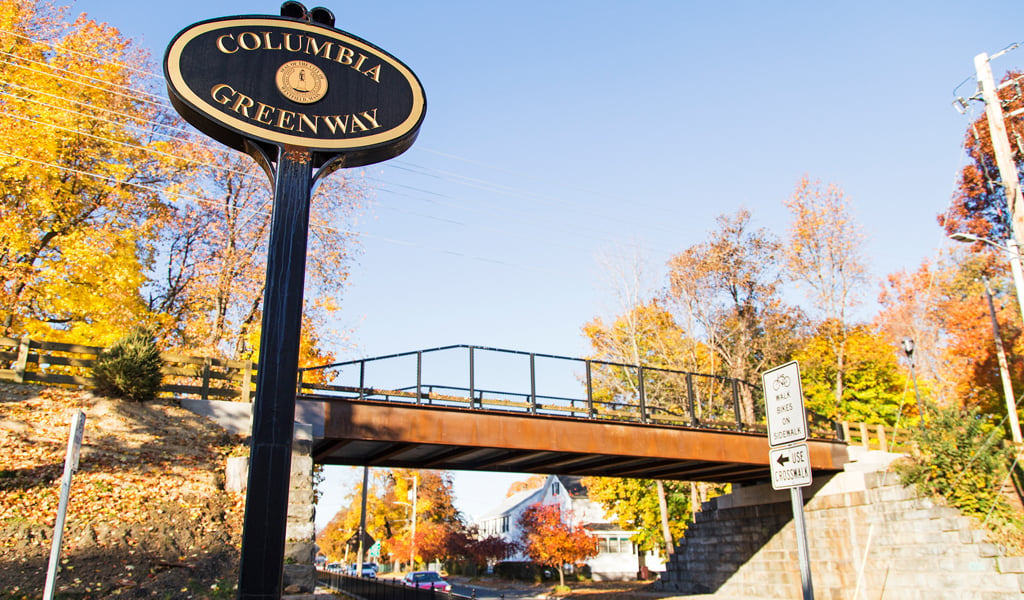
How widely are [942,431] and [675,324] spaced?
18.5 m

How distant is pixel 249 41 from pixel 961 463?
67.8 ft

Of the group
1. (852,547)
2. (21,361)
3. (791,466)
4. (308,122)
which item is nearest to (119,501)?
(21,361)

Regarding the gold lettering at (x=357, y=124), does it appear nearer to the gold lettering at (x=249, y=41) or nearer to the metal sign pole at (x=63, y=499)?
the gold lettering at (x=249, y=41)

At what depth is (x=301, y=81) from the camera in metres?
9.77

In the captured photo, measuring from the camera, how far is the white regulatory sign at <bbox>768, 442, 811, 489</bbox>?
6.81 metres

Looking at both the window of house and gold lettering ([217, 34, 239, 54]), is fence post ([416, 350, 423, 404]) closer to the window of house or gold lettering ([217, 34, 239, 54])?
gold lettering ([217, 34, 239, 54])

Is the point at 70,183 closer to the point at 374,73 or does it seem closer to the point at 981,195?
the point at 374,73

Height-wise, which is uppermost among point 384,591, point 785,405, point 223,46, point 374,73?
point 374,73

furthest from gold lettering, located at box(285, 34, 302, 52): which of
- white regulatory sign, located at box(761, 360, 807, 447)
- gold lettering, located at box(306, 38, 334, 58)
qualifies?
white regulatory sign, located at box(761, 360, 807, 447)

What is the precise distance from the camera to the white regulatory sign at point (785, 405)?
22.7 ft

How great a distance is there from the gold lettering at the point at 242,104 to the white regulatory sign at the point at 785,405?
277 inches

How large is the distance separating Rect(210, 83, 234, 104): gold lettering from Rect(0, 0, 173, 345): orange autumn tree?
16.4 metres

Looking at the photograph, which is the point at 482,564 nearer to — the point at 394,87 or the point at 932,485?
the point at 932,485

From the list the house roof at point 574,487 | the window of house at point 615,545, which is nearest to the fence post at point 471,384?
the window of house at point 615,545
